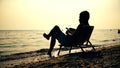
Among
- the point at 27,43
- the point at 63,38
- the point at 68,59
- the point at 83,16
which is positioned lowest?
the point at 27,43

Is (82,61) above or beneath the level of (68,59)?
above

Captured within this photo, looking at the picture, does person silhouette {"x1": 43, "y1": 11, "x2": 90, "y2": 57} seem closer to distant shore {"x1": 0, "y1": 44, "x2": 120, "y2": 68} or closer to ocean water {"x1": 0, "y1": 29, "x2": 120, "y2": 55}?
distant shore {"x1": 0, "y1": 44, "x2": 120, "y2": 68}

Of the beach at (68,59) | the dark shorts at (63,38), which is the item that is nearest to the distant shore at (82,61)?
the beach at (68,59)

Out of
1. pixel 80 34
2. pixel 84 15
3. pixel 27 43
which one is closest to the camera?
pixel 84 15

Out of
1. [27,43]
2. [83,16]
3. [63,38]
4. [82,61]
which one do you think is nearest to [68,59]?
[82,61]

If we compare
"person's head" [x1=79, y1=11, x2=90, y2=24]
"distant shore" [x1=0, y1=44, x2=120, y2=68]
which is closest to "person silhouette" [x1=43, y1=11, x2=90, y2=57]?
"person's head" [x1=79, y1=11, x2=90, y2=24]

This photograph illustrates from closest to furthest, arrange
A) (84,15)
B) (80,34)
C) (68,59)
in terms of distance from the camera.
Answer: (68,59), (84,15), (80,34)

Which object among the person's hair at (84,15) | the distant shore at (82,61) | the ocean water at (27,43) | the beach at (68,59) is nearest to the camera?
the distant shore at (82,61)

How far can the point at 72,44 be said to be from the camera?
6.36 m

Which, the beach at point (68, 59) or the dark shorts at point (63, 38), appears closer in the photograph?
the beach at point (68, 59)

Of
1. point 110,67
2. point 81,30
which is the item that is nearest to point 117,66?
point 110,67

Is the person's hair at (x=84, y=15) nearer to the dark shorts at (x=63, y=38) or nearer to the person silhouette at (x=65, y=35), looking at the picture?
the person silhouette at (x=65, y=35)

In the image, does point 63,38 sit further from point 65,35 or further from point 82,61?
point 82,61

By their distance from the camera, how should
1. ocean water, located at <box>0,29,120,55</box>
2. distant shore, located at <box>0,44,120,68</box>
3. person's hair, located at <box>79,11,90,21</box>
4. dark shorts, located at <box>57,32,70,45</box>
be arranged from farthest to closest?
ocean water, located at <box>0,29,120,55</box>
dark shorts, located at <box>57,32,70,45</box>
person's hair, located at <box>79,11,90,21</box>
distant shore, located at <box>0,44,120,68</box>
